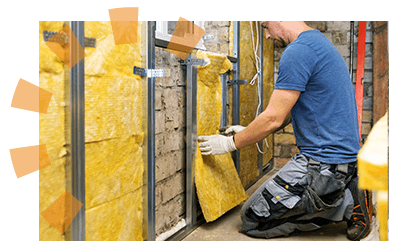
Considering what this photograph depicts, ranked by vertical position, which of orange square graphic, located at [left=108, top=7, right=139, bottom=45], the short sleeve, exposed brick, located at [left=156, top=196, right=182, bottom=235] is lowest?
exposed brick, located at [left=156, top=196, right=182, bottom=235]

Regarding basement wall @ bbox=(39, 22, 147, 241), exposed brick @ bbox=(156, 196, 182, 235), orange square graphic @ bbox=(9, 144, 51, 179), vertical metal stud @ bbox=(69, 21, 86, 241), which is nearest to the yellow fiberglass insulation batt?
exposed brick @ bbox=(156, 196, 182, 235)

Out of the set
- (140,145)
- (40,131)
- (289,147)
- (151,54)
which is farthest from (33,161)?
(289,147)

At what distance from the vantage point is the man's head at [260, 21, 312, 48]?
1.74 meters

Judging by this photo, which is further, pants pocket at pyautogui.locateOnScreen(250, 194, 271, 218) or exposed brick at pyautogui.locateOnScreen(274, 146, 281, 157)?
exposed brick at pyautogui.locateOnScreen(274, 146, 281, 157)

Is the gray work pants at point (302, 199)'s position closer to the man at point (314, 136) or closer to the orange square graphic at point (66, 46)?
the man at point (314, 136)

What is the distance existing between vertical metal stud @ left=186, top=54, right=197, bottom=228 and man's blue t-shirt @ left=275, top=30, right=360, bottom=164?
0.50 metres

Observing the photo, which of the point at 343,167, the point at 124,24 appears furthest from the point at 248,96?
the point at 124,24

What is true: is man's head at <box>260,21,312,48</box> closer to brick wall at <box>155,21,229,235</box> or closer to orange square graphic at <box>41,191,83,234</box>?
brick wall at <box>155,21,229,235</box>

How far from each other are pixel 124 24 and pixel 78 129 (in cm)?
47

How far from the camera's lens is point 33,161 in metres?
1.08

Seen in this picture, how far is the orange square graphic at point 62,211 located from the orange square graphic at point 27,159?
5.8 inches

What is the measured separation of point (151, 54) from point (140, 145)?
418 mm

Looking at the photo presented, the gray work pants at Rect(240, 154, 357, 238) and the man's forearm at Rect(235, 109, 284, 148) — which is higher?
the man's forearm at Rect(235, 109, 284, 148)

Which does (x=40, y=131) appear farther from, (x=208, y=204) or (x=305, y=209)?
(x=305, y=209)
